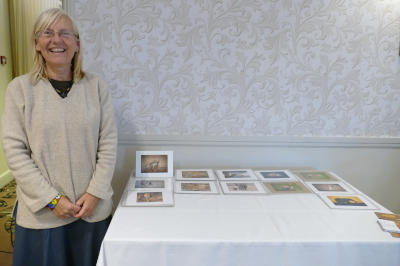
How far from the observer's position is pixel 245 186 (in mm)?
1588

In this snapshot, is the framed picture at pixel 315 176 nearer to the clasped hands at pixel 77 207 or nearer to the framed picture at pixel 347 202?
the framed picture at pixel 347 202

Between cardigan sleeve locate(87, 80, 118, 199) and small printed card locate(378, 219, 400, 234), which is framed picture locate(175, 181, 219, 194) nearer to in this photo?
cardigan sleeve locate(87, 80, 118, 199)

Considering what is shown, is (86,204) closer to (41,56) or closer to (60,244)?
(60,244)

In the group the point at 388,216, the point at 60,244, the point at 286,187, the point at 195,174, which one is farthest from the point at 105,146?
the point at 388,216

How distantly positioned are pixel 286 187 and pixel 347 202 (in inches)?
11.0

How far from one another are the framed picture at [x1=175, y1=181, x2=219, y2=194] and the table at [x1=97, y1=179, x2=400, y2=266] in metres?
0.27

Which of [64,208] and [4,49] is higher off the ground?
[4,49]

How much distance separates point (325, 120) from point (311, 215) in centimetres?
79

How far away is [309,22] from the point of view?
5.87 ft

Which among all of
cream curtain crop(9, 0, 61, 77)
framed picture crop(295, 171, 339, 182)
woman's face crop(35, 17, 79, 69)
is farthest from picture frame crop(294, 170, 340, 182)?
cream curtain crop(9, 0, 61, 77)

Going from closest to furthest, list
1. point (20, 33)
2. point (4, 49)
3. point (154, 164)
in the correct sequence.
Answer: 1. point (154, 164)
2. point (4, 49)
3. point (20, 33)

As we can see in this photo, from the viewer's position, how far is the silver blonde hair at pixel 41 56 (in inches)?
47.8

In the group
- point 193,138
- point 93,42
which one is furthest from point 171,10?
point 193,138

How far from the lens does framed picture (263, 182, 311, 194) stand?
5.07ft
